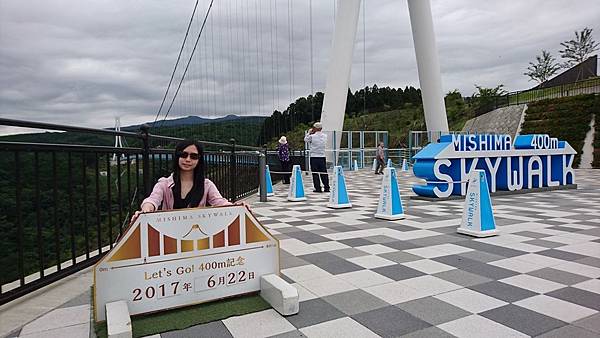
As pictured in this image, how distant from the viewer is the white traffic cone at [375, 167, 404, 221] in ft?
17.9

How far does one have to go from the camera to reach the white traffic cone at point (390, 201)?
5.45 meters

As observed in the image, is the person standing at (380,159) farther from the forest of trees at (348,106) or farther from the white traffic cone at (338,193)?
the white traffic cone at (338,193)

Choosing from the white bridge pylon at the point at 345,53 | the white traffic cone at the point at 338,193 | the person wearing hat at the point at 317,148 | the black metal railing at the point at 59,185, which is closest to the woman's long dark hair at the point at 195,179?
the black metal railing at the point at 59,185

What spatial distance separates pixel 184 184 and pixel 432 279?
1.91 metres

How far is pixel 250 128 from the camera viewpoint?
17.1 metres

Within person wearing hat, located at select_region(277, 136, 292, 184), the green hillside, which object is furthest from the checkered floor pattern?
the green hillside

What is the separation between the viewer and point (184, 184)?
2.58 metres

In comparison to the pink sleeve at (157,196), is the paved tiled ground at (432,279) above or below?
below

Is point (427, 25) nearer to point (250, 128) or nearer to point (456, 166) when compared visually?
point (250, 128)

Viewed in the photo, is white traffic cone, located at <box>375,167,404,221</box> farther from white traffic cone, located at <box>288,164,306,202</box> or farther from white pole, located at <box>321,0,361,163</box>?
white pole, located at <box>321,0,361,163</box>

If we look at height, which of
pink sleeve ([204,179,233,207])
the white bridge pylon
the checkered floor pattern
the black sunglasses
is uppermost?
the white bridge pylon

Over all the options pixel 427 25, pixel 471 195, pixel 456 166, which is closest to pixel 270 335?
pixel 471 195

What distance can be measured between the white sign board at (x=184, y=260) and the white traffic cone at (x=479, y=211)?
2716 mm

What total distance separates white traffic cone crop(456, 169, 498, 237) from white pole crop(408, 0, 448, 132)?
20.1 m
